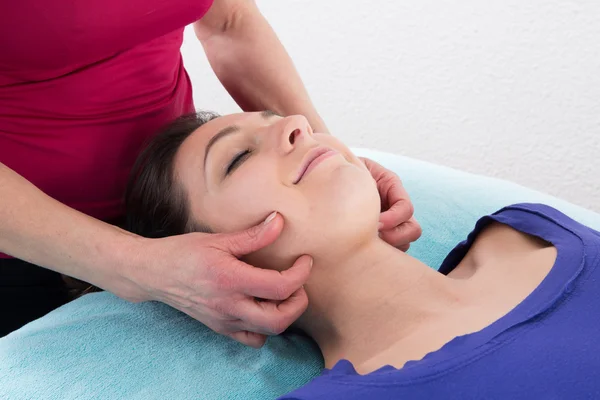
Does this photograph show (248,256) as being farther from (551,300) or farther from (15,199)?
(551,300)

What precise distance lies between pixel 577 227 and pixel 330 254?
0.45 meters

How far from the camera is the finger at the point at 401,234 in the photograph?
149 cm

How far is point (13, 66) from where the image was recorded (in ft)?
4.75

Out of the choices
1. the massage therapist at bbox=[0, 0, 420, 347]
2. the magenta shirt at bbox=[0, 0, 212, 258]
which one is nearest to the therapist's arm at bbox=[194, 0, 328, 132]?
the massage therapist at bbox=[0, 0, 420, 347]

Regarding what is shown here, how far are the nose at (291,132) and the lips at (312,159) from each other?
0.12ft

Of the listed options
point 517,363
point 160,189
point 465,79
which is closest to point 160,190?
point 160,189

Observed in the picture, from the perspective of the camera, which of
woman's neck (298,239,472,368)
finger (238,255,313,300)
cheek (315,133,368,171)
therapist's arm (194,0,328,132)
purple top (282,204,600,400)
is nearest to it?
purple top (282,204,600,400)

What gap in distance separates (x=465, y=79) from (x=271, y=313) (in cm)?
170

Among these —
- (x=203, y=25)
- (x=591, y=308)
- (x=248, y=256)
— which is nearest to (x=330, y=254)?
(x=248, y=256)

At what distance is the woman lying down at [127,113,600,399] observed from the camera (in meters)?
1.08

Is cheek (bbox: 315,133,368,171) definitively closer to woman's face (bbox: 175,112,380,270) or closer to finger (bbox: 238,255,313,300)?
woman's face (bbox: 175,112,380,270)

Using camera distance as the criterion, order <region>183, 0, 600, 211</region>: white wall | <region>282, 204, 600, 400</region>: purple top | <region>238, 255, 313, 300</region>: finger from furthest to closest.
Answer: <region>183, 0, 600, 211</region>: white wall
<region>238, 255, 313, 300</region>: finger
<region>282, 204, 600, 400</region>: purple top

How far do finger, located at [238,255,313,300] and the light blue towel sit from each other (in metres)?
0.21

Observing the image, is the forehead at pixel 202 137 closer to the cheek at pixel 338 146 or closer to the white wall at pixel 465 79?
the cheek at pixel 338 146
